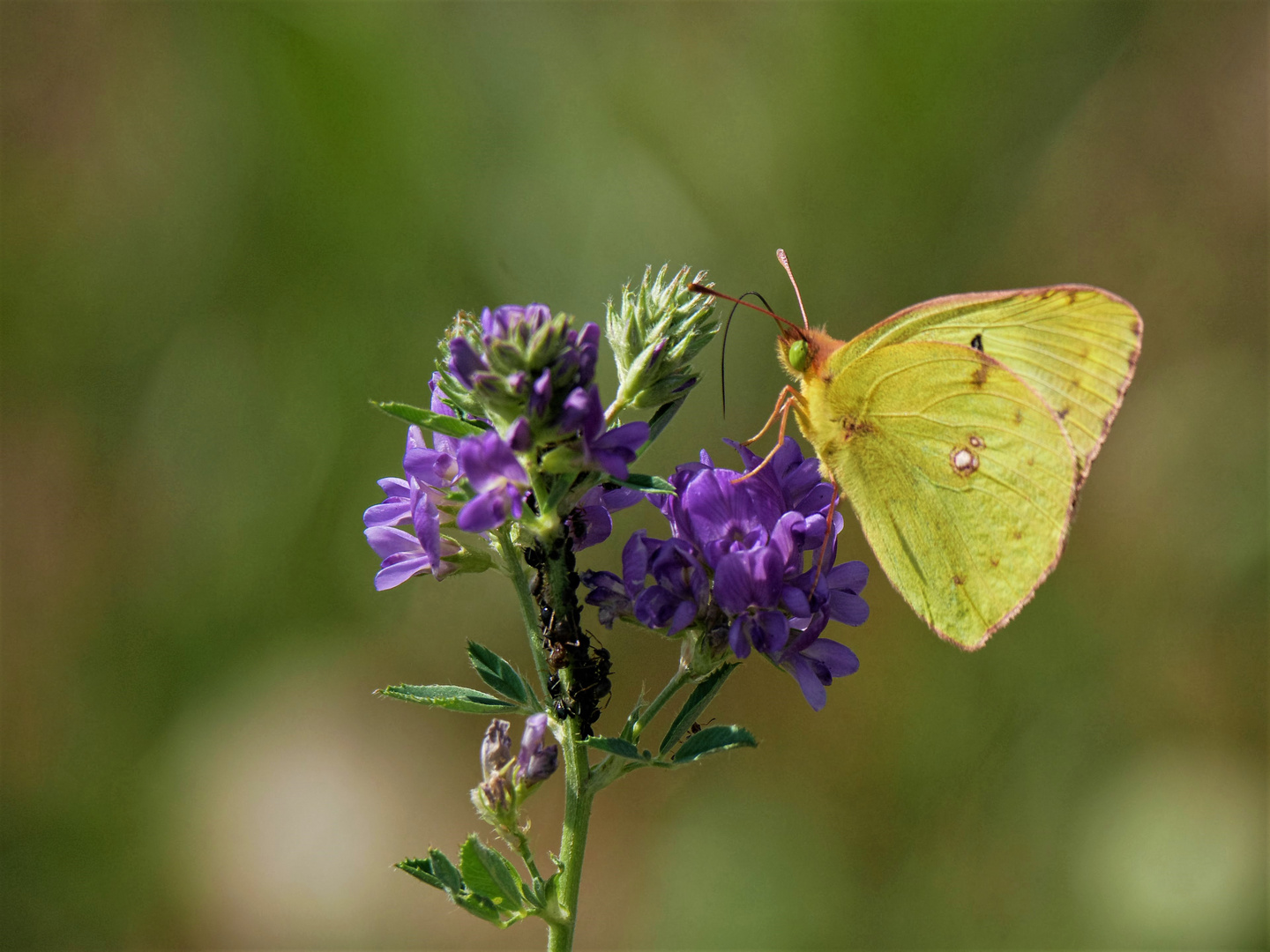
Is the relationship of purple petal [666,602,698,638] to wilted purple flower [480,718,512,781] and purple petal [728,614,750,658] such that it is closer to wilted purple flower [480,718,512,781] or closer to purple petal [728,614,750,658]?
purple petal [728,614,750,658]

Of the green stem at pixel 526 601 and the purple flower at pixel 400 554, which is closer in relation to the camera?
the green stem at pixel 526 601

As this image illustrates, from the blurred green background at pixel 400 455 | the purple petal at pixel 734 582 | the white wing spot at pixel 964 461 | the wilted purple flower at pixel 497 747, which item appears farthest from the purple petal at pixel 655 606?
the blurred green background at pixel 400 455

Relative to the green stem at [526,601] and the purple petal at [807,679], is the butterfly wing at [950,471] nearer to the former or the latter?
the purple petal at [807,679]

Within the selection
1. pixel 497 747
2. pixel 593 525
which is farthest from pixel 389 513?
pixel 497 747

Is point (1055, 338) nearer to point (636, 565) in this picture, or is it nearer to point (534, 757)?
point (636, 565)

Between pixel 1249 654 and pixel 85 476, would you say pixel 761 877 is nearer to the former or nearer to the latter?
pixel 1249 654

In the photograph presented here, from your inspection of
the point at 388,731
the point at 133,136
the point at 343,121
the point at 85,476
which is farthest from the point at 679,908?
the point at 133,136
